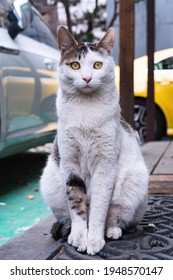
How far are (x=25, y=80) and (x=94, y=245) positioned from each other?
211 cm

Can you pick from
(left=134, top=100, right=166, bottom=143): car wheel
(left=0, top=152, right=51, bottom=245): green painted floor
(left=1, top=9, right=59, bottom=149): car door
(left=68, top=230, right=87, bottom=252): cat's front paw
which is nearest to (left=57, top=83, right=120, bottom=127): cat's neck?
(left=68, top=230, right=87, bottom=252): cat's front paw

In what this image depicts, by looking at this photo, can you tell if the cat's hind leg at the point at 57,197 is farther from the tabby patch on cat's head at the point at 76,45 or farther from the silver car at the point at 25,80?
the silver car at the point at 25,80

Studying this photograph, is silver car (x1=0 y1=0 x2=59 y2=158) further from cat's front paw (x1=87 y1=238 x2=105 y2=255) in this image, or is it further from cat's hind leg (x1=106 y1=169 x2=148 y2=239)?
cat's front paw (x1=87 y1=238 x2=105 y2=255)

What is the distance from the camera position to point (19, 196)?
395 cm

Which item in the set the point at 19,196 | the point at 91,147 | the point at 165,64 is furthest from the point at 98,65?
the point at 19,196

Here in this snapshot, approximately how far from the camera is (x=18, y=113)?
3752 mm

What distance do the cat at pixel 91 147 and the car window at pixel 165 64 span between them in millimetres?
1036

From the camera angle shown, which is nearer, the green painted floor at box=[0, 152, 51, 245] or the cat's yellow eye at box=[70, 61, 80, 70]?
the cat's yellow eye at box=[70, 61, 80, 70]

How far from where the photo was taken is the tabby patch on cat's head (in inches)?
83.0

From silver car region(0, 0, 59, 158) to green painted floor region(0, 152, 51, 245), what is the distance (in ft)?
1.17

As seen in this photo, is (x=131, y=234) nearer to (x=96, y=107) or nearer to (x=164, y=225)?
(x=164, y=225)

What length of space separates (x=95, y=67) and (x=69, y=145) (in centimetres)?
34

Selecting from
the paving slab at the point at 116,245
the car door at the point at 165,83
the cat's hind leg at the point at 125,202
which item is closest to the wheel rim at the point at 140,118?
the car door at the point at 165,83
